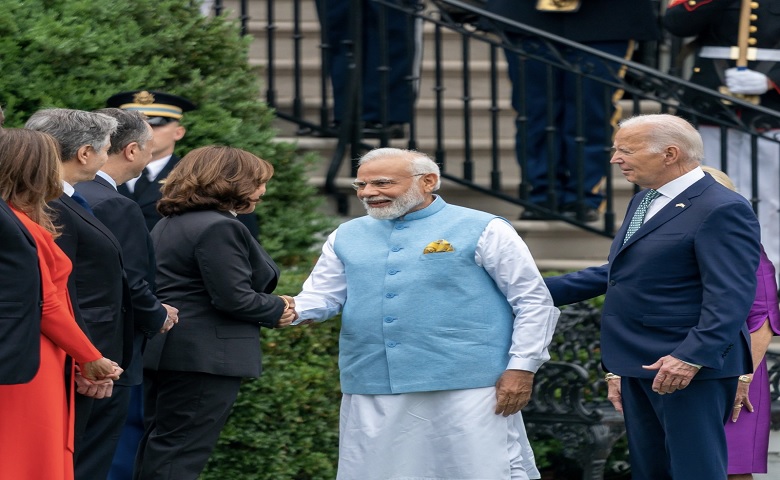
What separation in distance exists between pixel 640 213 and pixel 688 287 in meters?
0.39

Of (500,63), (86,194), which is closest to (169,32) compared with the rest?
(86,194)

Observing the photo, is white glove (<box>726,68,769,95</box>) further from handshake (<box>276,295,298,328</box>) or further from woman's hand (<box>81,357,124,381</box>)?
woman's hand (<box>81,357,124,381</box>)

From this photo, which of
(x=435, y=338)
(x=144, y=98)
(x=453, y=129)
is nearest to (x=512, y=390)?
(x=435, y=338)

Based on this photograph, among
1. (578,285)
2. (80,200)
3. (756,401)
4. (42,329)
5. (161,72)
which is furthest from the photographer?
(161,72)

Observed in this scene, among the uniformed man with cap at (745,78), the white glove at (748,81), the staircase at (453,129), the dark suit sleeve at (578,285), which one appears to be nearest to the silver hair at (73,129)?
the dark suit sleeve at (578,285)

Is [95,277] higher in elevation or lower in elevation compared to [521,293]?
higher

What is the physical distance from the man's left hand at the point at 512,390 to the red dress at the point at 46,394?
1459mm

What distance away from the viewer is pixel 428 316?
521cm

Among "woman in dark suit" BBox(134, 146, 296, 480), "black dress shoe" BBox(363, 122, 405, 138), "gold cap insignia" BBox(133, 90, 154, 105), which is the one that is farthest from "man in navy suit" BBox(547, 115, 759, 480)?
"black dress shoe" BBox(363, 122, 405, 138)

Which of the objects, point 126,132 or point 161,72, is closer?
point 126,132

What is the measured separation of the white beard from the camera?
527 centimetres

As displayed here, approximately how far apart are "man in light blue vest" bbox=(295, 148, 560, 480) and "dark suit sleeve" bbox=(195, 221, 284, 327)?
1.17 feet

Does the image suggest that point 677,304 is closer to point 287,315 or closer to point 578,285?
point 578,285

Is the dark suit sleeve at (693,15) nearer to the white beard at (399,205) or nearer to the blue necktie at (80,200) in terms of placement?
the white beard at (399,205)
